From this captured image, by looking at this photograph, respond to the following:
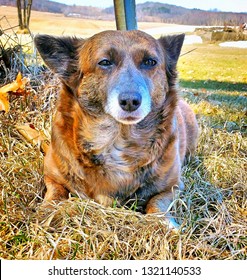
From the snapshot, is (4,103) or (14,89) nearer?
(4,103)

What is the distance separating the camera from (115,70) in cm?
172

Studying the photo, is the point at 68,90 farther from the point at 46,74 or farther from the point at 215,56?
A: the point at 215,56

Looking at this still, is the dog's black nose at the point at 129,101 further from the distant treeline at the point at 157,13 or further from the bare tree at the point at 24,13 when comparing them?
the bare tree at the point at 24,13

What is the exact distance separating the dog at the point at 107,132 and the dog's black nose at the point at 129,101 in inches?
4.6

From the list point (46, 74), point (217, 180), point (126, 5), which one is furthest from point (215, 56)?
point (46, 74)

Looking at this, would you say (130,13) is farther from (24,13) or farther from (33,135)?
(33,135)

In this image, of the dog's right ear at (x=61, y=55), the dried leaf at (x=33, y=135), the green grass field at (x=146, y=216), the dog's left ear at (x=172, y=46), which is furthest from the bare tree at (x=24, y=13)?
the dog's left ear at (x=172, y=46)

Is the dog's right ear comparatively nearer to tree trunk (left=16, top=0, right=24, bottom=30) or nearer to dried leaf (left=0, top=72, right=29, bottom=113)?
A: dried leaf (left=0, top=72, right=29, bottom=113)

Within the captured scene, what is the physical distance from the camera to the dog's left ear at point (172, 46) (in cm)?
198

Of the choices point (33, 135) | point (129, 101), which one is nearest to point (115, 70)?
point (129, 101)

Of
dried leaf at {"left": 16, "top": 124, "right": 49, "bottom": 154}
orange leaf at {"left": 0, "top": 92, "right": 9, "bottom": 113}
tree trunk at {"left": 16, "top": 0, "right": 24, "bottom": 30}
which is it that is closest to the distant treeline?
tree trunk at {"left": 16, "top": 0, "right": 24, "bottom": 30}

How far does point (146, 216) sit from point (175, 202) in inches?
6.9

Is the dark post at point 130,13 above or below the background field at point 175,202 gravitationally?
above
